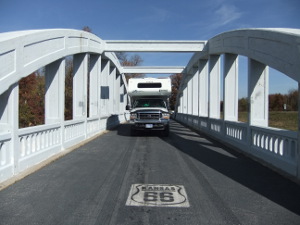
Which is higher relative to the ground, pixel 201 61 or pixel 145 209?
pixel 201 61

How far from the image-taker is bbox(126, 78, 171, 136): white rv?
1433 cm

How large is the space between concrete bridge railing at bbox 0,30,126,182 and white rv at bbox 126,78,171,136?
2.33 meters

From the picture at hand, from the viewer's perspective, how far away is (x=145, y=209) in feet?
14.4

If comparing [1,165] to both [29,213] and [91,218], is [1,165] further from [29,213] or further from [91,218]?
[91,218]

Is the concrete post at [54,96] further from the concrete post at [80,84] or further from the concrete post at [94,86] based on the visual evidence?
the concrete post at [94,86]

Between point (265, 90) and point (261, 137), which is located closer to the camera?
point (261, 137)

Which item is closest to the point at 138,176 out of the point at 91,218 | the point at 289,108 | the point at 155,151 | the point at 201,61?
the point at 91,218

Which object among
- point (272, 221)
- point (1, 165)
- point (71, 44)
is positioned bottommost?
point (272, 221)

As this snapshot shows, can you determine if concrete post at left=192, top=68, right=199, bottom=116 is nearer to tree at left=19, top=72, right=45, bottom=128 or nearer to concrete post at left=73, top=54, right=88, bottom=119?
concrete post at left=73, top=54, right=88, bottom=119

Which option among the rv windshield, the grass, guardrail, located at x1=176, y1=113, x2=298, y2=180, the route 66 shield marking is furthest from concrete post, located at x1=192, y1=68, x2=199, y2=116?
the route 66 shield marking

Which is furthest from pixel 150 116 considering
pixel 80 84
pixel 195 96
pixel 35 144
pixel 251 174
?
pixel 195 96

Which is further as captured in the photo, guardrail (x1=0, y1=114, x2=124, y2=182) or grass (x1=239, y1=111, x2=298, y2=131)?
grass (x1=239, y1=111, x2=298, y2=131)

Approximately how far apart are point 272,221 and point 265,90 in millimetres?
6230

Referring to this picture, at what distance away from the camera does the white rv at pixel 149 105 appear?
14.3m
